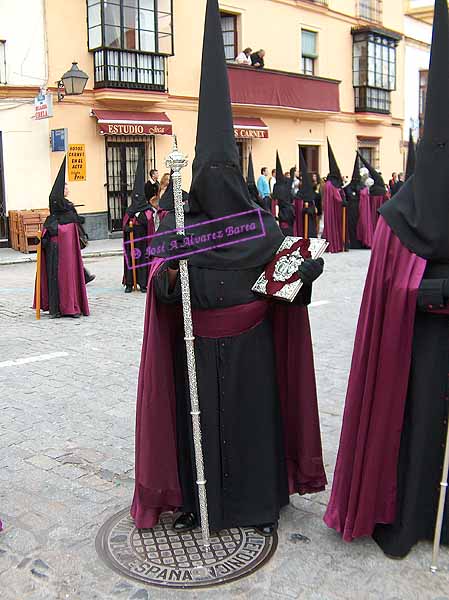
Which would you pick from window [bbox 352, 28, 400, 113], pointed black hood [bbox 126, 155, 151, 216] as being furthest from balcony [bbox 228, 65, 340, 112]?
pointed black hood [bbox 126, 155, 151, 216]

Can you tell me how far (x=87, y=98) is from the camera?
20.6 metres

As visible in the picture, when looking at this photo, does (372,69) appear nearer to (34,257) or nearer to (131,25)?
(131,25)

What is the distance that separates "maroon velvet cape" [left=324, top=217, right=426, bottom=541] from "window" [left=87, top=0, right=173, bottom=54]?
741 inches

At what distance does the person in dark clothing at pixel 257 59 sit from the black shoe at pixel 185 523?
22.8 meters

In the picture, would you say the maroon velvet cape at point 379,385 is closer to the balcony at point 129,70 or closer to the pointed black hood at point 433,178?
the pointed black hood at point 433,178

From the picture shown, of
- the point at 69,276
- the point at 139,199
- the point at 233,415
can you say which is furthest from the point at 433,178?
the point at 139,199

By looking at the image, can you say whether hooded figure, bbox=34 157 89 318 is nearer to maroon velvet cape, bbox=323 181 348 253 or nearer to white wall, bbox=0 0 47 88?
maroon velvet cape, bbox=323 181 348 253

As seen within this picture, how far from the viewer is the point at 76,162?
20.5 metres

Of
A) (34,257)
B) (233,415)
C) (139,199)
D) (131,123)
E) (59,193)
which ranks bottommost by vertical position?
(34,257)

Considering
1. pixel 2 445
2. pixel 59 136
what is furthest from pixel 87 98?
pixel 2 445

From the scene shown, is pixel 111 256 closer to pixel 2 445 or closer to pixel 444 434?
pixel 2 445

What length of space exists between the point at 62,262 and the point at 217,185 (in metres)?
7.15

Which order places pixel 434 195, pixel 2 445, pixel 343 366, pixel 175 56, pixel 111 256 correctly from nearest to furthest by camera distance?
pixel 434 195 < pixel 2 445 < pixel 343 366 < pixel 111 256 < pixel 175 56

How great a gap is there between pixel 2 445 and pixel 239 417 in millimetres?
2279
